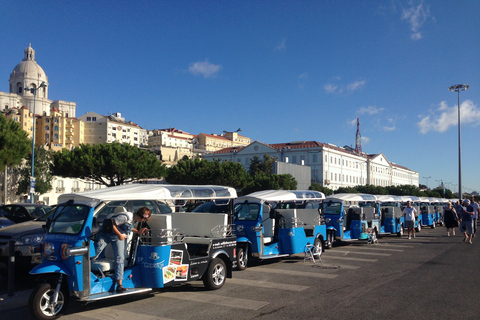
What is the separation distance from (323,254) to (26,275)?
948 cm

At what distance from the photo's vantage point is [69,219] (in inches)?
275

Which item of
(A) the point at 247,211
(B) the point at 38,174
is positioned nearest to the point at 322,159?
(B) the point at 38,174

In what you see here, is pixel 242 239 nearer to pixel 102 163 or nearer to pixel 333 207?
pixel 333 207

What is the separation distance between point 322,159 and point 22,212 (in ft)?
255

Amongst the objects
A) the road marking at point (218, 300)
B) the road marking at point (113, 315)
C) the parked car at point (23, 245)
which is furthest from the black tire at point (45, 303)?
the parked car at point (23, 245)

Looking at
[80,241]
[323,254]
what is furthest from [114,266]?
[323,254]

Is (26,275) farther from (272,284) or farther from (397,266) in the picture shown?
(397,266)

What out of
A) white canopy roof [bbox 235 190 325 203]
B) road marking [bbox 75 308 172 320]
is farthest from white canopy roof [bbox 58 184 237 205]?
white canopy roof [bbox 235 190 325 203]

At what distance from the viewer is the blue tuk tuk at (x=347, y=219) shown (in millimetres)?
16828

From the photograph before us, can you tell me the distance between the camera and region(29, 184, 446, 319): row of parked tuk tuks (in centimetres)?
650

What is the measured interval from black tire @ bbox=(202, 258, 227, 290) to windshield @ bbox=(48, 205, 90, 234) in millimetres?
2956

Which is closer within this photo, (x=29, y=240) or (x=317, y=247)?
(x=29, y=240)

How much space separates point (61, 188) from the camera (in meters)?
54.2

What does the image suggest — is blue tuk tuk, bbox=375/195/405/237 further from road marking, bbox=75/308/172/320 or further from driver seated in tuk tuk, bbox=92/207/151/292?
road marking, bbox=75/308/172/320
